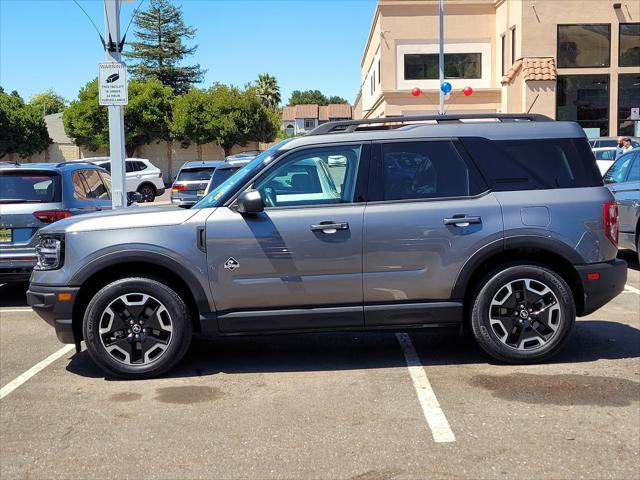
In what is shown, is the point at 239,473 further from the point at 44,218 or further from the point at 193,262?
the point at 44,218

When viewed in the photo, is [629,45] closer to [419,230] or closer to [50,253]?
[419,230]

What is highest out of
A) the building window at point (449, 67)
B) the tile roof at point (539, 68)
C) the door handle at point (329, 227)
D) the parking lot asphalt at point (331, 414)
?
the building window at point (449, 67)

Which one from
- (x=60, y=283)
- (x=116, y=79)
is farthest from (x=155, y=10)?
(x=60, y=283)

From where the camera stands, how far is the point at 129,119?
42.4 m

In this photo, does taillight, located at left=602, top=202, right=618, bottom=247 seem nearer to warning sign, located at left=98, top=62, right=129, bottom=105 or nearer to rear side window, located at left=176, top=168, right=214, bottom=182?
warning sign, located at left=98, top=62, right=129, bottom=105

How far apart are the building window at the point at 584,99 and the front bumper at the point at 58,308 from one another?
3057 centimetres

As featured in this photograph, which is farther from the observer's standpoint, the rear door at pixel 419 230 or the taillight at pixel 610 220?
the taillight at pixel 610 220

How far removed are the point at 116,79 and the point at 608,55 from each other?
28.1 m

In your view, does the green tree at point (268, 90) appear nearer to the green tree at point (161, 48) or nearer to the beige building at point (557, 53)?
the green tree at point (161, 48)

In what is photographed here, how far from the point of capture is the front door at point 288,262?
17.6 ft

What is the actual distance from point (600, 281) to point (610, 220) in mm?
511

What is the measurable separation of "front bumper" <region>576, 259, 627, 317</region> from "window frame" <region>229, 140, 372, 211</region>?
1.89 meters

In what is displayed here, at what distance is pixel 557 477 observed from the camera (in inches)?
148

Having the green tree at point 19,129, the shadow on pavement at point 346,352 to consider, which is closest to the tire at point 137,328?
the shadow on pavement at point 346,352
